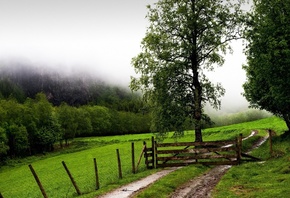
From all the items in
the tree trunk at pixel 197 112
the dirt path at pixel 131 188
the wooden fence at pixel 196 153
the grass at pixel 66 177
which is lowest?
the grass at pixel 66 177

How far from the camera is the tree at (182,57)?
127 feet

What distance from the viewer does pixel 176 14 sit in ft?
128

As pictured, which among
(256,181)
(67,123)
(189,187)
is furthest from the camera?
(67,123)

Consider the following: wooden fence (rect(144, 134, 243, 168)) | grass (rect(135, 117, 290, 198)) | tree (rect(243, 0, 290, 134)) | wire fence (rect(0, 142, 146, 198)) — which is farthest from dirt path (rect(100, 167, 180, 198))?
tree (rect(243, 0, 290, 134))

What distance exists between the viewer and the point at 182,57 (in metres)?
39.6

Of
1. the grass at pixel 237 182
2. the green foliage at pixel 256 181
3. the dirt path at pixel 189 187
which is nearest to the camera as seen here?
the green foliage at pixel 256 181

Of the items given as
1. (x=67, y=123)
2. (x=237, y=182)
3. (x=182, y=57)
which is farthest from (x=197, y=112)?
(x=67, y=123)

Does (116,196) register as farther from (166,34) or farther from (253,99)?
(253,99)

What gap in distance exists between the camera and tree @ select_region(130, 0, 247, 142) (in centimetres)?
3866

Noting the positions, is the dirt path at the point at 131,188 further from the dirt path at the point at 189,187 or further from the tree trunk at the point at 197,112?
the tree trunk at the point at 197,112

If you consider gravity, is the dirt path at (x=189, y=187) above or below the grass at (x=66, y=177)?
above

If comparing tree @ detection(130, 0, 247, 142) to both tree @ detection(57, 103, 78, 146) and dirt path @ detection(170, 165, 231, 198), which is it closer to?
dirt path @ detection(170, 165, 231, 198)

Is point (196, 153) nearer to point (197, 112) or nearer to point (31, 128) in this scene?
point (197, 112)

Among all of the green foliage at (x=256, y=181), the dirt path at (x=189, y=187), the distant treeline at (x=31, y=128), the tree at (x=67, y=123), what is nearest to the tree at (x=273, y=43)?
the green foliage at (x=256, y=181)
